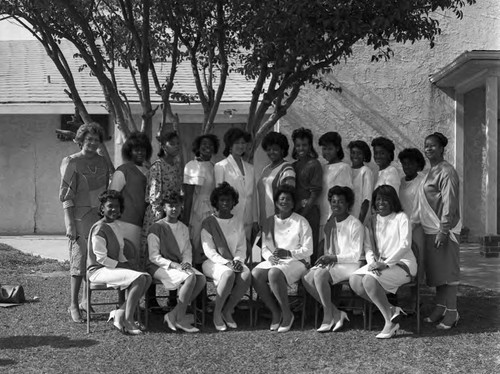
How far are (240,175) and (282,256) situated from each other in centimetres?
87

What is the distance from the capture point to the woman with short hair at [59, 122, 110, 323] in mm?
6875

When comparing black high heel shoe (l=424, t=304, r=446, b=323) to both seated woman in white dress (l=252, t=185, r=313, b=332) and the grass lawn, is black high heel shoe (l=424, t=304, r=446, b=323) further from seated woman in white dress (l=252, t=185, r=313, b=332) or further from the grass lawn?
seated woman in white dress (l=252, t=185, r=313, b=332)

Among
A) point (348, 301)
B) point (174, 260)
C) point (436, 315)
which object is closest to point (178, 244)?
point (174, 260)

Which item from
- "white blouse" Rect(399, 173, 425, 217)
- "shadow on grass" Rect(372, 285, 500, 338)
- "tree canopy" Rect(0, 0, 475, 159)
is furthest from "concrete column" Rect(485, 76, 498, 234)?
"white blouse" Rect(399, 173, 425, 217)

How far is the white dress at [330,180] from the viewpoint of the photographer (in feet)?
22.3

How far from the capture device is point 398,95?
1265cm

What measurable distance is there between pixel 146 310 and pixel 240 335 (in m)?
0.89

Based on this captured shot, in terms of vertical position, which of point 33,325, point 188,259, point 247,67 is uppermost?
point 247,67

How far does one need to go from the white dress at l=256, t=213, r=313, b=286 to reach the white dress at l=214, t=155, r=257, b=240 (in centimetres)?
34

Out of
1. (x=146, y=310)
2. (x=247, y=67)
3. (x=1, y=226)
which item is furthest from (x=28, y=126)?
(x=146, y=310)

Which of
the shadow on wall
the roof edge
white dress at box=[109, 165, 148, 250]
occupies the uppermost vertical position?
the roof edge

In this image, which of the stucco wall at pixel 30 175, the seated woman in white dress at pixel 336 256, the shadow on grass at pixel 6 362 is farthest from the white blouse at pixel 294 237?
the stucco wall at pixel 30 175

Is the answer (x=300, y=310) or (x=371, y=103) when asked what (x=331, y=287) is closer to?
(x=300, y=310)

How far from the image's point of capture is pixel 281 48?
7289 millimetres
